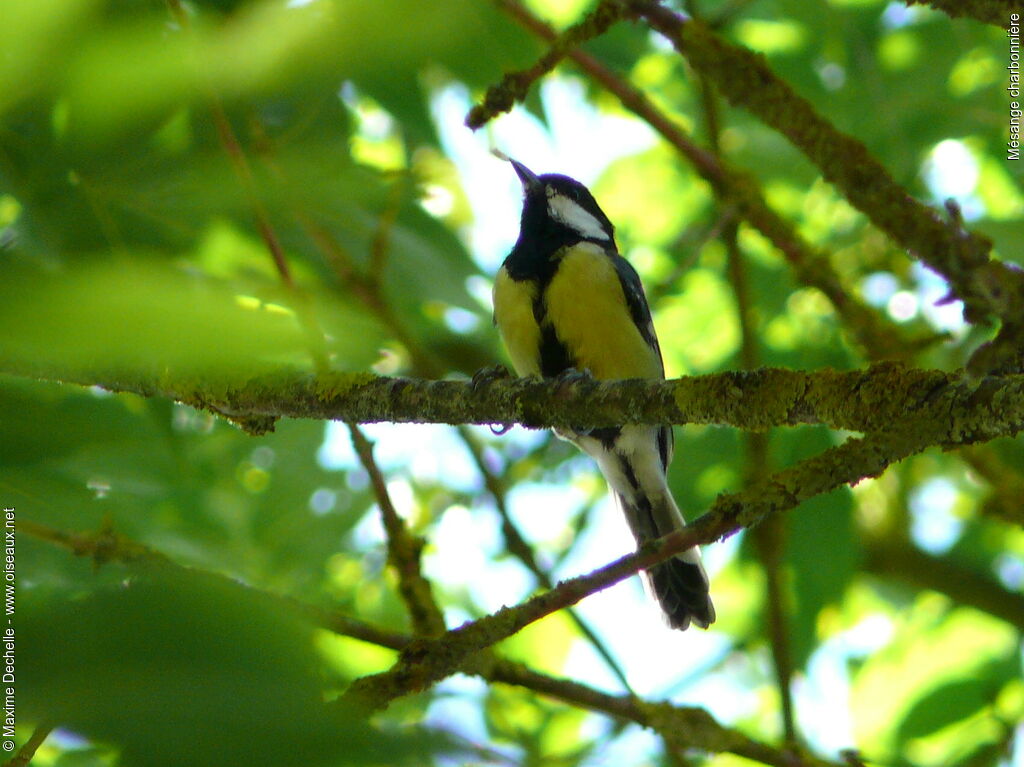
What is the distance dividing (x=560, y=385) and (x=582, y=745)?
8.33ft

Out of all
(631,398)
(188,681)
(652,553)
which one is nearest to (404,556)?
(631,398)

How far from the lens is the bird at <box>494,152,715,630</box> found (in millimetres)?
4250

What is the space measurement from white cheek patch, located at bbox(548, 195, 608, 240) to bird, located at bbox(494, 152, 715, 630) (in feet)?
0.58

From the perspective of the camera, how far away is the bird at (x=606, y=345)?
13.9 feet

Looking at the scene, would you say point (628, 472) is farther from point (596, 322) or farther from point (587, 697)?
point (587, 697)

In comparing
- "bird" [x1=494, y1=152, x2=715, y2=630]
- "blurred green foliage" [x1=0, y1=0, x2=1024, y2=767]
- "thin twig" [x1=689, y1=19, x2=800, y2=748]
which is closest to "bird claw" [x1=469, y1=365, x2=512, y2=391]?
"blurred green foliage" [x1=0, y1=0, x2=1024, y2=767]

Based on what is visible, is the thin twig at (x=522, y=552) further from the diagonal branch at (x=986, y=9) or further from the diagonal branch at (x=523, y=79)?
the diagonal branch at (x=986, y=9)

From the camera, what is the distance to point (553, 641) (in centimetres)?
564

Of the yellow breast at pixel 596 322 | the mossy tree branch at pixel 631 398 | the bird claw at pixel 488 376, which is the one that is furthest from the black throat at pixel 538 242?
the mossy tree branch at pixel 631 398

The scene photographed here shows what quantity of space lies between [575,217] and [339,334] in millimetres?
4244

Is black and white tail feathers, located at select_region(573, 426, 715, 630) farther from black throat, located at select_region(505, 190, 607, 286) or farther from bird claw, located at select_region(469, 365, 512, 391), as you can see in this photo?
bird claw, located at select_region(469, 365, 512, 391)

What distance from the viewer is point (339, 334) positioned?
1057mm

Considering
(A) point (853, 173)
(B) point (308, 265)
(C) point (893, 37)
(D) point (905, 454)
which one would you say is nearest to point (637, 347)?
(B) point (308, 265)

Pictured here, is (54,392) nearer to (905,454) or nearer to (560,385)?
(560,385)
